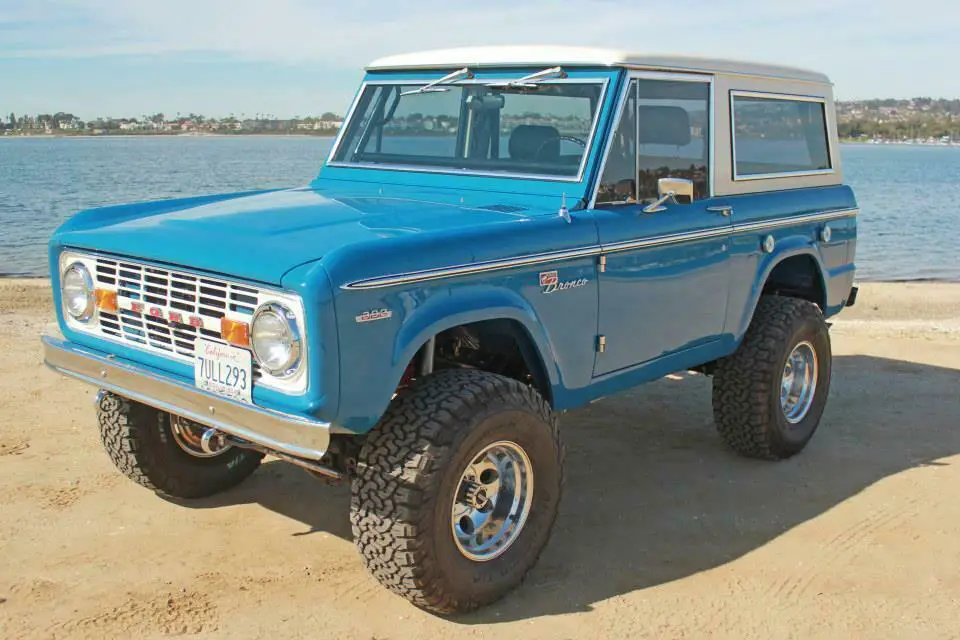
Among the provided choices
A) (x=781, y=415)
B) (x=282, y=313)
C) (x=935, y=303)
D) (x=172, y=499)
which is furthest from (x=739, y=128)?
(x=935, y=303)

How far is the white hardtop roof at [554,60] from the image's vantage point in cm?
463

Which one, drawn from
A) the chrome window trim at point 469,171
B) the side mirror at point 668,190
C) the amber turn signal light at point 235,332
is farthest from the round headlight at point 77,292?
the side mirror at point 668,190

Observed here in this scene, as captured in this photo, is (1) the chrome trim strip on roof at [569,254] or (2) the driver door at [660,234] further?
(2) the driver door at [660,234]

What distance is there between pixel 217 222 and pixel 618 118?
1.86 m

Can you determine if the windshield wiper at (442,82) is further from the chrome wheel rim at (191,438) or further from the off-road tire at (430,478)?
the chrome wheel rim at (191,438)

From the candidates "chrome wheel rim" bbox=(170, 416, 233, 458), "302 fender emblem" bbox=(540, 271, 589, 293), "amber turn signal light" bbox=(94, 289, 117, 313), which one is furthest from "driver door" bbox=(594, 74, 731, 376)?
"amber turn signal light" bbox=(94, 289, 117, 313)

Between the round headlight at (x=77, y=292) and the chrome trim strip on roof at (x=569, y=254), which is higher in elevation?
the chrome trim strip on roof at (x=569, y=254)

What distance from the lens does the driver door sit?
4512 millimetres

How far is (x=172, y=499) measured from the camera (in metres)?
4.98

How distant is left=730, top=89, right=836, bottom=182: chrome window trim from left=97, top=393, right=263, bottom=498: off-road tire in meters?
3.11

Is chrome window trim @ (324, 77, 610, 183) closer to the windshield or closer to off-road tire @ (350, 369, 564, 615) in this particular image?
the windshield

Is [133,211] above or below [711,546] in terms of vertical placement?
above

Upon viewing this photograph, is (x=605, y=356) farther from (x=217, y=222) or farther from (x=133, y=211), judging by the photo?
(x=133, y=211)

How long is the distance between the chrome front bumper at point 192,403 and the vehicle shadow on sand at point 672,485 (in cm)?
107
